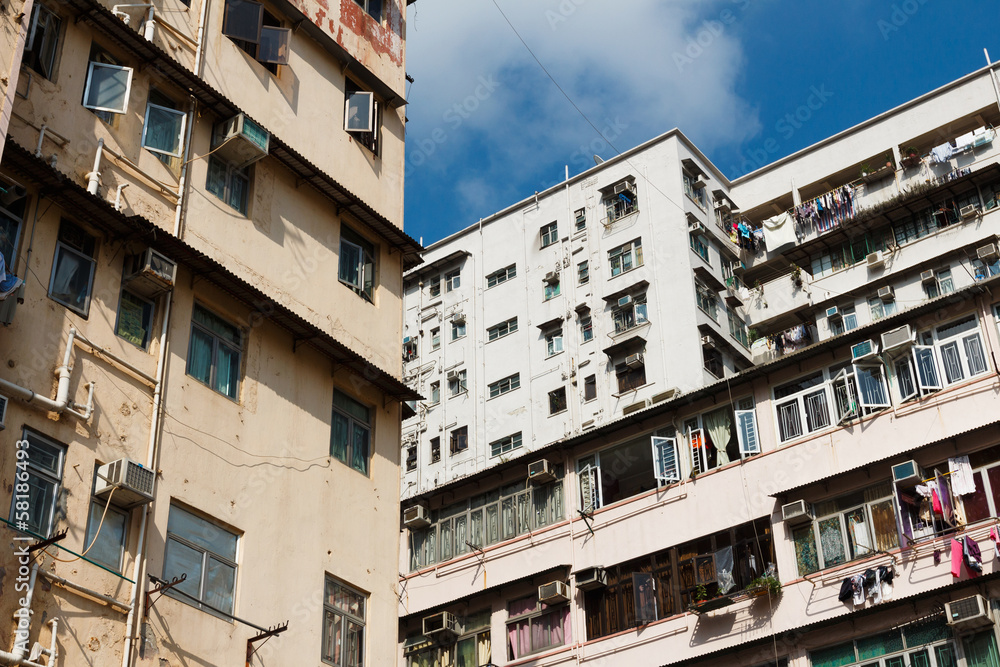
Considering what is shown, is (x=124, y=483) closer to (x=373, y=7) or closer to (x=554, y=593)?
(x=373, y=7)

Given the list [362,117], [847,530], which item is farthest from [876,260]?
[362,117]

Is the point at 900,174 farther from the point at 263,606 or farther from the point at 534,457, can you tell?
the point at 263,606

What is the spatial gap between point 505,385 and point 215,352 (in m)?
26.0

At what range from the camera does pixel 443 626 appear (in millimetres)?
26938

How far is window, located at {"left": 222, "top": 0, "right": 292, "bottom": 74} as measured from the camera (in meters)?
17.7

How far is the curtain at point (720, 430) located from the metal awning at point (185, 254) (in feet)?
29.2

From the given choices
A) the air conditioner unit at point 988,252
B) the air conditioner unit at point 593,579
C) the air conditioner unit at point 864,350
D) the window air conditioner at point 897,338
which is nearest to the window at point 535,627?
the air conditioner unit at point 593,579

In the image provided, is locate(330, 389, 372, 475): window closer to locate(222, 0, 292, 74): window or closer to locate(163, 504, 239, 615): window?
locate(163, 504, 239, 615): window

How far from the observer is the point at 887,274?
36.0m

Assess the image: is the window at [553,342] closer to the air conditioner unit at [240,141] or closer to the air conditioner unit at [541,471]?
the air conditioner unit at [541,471]

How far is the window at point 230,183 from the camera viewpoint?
16578 mm

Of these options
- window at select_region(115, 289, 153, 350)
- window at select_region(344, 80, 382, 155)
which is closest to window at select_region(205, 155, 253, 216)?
window at select_region(115, 289, 153, 350)

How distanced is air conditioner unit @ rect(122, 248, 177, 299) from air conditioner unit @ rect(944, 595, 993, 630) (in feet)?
44.5

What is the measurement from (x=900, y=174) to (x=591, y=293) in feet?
34.2
